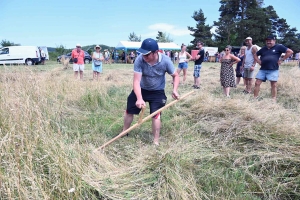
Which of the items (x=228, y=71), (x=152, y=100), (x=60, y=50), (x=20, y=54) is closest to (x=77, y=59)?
(x=228, y=71)

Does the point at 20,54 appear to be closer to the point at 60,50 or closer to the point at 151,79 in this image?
the point at 60,50

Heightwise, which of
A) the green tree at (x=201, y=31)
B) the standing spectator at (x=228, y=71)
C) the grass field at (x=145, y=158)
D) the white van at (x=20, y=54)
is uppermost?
the green tree at (x=201, y=31)

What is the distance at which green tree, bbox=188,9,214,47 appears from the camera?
38.1 m

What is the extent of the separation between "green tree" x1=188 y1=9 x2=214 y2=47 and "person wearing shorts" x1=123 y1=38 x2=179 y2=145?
37182mm

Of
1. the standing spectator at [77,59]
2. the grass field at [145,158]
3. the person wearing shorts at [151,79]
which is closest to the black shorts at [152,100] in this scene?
the person wearing shorts at [151,79]

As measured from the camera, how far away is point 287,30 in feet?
145

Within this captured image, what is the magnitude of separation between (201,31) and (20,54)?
31.5m

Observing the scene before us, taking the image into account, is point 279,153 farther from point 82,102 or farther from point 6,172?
point 82,102

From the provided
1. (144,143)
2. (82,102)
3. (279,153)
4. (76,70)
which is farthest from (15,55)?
(279,153)

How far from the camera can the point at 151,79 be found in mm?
2748

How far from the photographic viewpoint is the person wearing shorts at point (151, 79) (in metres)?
2.48

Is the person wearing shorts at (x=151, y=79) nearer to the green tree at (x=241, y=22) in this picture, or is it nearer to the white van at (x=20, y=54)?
the white van at (x=20, y=54)

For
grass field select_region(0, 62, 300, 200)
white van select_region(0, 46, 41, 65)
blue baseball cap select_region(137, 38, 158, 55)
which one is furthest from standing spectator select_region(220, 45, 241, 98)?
white van select_region(0, 46, 41, 65)

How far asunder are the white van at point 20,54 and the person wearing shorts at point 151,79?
53.1 ft
